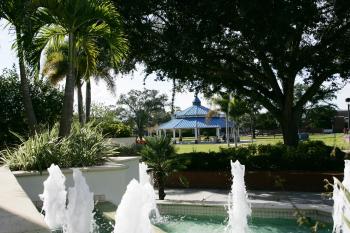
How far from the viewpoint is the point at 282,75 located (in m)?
17.0

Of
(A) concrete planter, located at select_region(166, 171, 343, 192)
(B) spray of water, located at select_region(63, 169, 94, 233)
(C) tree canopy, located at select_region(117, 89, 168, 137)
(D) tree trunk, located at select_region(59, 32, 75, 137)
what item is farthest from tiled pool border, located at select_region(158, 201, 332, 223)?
(C) tree canopy, located at select_region(117, 89, 168, 137)

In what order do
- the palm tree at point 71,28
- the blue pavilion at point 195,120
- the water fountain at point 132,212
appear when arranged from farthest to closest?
1. the blue pavilion at point 195,120
2. the palm tree at point 71,28
3. the water fountain at point 132,212

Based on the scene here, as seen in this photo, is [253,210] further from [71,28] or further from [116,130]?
[116,130]

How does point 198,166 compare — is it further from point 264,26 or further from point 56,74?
point 56,74

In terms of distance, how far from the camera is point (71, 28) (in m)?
9.34

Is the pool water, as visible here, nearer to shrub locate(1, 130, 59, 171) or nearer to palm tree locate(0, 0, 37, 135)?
shrub locate(1, 130, 59, 171)

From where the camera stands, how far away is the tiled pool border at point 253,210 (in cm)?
953

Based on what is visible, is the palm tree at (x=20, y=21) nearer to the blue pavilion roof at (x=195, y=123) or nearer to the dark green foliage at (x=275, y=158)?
the dark green foliage at (x=275, y=158)

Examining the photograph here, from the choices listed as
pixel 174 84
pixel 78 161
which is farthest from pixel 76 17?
pixel 174 84

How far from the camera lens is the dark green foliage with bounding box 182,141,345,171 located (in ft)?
45.2

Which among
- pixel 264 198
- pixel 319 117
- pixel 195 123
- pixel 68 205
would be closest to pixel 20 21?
pixel 68 205

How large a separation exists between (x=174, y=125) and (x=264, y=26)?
134 feet

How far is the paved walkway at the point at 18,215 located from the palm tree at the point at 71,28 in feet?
14.3

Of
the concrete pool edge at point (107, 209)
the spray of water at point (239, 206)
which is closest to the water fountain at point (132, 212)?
the concrete pool edge at point (107, 209)
